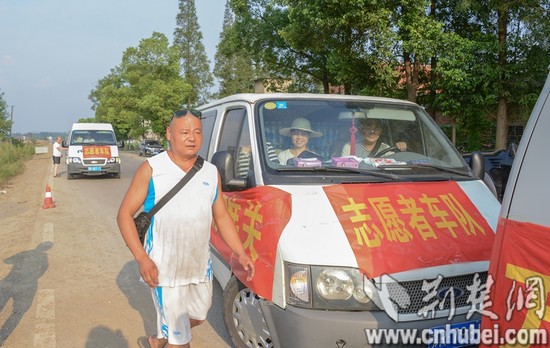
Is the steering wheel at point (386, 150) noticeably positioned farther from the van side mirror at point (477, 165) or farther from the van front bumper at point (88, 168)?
the van front bumper at point (88, 168)

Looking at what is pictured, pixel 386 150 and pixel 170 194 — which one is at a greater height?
pixel 386 150

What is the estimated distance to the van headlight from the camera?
2.68 m

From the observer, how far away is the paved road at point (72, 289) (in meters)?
4.07

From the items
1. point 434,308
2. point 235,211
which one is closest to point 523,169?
point 434,308

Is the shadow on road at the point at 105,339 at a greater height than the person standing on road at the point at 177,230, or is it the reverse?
the person standing on road at the point at 177,230

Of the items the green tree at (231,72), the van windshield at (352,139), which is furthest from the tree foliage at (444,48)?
the green tree at (231,72)

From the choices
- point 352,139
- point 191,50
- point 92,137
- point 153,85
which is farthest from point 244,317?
point 191,50

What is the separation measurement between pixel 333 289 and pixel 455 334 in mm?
762

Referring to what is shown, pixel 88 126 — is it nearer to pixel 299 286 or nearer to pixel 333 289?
pixel 299 286

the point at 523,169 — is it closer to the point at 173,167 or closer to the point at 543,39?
the point at 173,167

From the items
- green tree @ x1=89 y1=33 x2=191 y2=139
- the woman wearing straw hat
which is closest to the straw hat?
the woman wearing straw hat

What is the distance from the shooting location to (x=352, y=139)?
13.1 ft

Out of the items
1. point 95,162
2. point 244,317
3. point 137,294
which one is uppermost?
point 244,317

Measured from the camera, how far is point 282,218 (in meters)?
3.02
